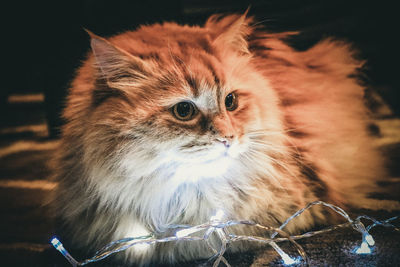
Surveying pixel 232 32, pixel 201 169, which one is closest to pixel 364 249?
pixel 201 169

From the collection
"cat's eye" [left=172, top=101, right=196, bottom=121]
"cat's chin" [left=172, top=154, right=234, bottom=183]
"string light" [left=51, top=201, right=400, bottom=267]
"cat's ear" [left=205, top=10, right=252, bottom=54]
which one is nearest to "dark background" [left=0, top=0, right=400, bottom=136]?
"cat's ear" [left=205, top=10, right=252, bottom=54]

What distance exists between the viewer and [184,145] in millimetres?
850

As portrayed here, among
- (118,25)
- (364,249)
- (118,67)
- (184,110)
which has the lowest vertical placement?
(364,249)

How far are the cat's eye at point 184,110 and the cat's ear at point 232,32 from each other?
239 millimetres

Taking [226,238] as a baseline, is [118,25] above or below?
above

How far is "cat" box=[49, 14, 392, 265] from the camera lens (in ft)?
2.85

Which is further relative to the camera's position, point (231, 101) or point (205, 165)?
point (231, 101)

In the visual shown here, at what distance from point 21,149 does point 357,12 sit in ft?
5.29

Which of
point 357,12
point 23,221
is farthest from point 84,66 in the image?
point 357,12

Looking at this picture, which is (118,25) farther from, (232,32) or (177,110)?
(177,110)

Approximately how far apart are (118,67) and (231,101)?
1.10 ft

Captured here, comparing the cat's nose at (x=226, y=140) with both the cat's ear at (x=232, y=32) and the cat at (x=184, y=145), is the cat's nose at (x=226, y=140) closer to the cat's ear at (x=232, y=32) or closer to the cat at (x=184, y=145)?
the cat at (x=184, y=145)

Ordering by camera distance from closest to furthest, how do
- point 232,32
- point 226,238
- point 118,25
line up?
1. point 226,238
2. point 232,32
3. point 118,25

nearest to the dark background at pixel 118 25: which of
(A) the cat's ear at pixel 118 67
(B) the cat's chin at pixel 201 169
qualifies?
(A) the cat's ear at pixel 118 67
